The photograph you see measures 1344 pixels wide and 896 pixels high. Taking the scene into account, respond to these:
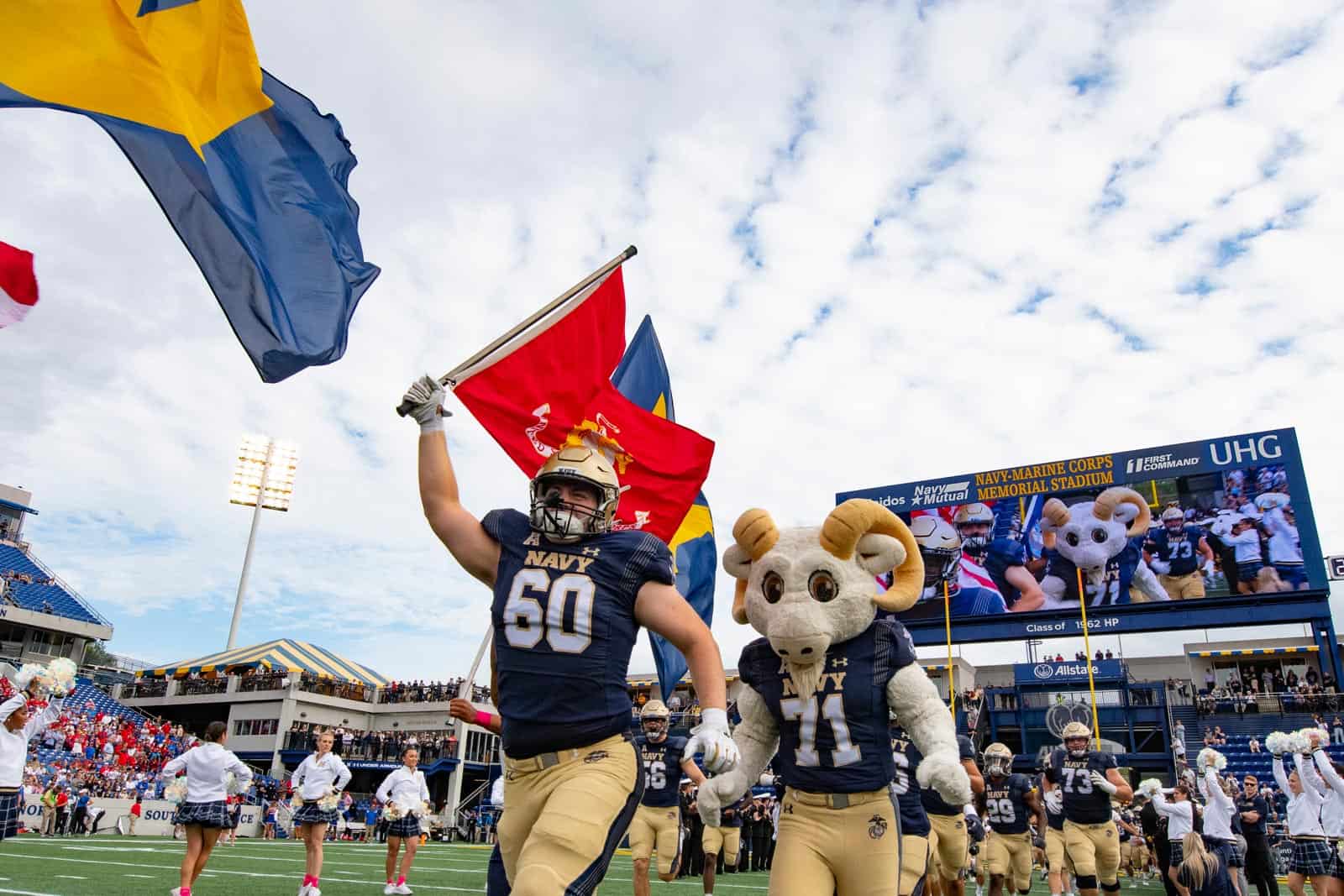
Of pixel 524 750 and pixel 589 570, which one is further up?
pixel 589 570

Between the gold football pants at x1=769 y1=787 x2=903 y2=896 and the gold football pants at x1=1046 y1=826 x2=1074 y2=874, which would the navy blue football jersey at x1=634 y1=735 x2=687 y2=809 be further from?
the gold football pants at x1=769 y1=787 x2=903 y2=896

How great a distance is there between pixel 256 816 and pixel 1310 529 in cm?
3268

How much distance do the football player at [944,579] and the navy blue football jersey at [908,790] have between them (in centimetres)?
2689

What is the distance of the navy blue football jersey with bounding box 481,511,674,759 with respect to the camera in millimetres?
3746

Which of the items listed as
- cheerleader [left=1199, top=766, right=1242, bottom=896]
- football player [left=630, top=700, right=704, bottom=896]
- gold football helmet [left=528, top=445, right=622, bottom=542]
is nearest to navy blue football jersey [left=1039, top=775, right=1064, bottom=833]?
cheerleader [left=1199, top=766, right=1242, bottom=896]

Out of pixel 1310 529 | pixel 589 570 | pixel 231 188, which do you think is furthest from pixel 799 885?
pixel 1310 529

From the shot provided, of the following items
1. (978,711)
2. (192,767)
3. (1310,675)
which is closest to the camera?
(192,767)

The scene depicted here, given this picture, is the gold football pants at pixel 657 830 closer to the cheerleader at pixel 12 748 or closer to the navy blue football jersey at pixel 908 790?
the navy blue football jersey at pixel 908 790

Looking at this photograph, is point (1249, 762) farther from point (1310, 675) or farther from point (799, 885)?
point (799, 885)

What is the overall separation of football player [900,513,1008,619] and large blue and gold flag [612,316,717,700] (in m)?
26.0

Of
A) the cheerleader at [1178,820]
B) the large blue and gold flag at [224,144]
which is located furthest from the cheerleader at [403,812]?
the cheerleader at [1178,820]

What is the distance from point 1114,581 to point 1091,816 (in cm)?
2397

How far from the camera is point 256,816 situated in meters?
27.9

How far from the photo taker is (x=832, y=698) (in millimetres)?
4930
